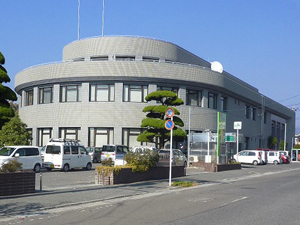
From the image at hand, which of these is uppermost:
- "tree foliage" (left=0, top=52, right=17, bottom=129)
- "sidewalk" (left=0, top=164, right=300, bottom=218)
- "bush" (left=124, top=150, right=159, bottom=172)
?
"tree foliage" (left=0, top=52, right=17, bottom=129)

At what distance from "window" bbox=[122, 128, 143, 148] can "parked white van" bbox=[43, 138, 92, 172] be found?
16.3 meters

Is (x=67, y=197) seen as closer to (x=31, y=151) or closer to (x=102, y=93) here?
(x=31, y=151)

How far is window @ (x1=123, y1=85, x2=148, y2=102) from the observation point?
44594mm

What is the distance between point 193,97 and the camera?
157ft

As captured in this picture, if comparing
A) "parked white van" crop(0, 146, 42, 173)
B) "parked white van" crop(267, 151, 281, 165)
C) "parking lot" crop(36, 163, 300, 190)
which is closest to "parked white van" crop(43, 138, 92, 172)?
"parking lot" crop(36, 163, 300, 190)

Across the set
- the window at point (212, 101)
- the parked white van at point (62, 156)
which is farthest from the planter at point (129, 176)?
the window at point (212, 101)

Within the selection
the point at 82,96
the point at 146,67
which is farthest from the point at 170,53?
the point at 82,96

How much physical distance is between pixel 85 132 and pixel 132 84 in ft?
24.3

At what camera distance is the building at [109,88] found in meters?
43.9

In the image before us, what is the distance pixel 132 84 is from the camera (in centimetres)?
4459

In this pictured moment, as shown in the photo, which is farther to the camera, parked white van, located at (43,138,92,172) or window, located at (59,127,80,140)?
window, located at (59,127,80,140)

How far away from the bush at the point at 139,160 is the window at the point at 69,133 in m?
25.9

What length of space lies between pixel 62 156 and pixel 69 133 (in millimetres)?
19156

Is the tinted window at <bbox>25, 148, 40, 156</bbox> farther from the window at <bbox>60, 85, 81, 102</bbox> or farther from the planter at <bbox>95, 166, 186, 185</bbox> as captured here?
the window at <bbox>60, 85, 81, 102</bbox>
